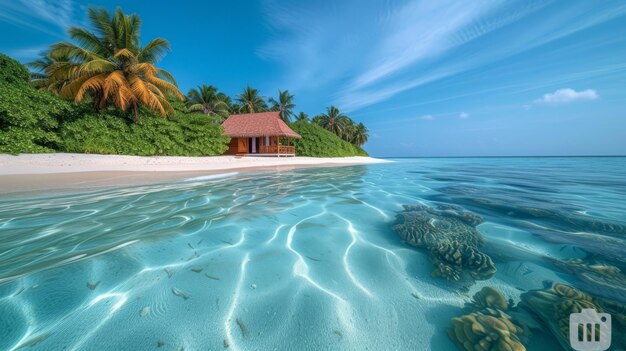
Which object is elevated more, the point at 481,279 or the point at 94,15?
the point at 94,15

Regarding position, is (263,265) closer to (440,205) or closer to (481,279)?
(481,279)

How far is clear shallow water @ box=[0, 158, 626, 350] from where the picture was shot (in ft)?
4.00

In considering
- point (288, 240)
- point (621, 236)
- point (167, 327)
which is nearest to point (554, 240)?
point (621, 236)

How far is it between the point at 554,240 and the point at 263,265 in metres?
3.36

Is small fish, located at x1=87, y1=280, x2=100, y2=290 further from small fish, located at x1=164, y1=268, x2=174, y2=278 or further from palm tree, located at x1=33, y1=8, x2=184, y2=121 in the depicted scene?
palm tree, located at x1=33, y1=8, x2=184, y2=121

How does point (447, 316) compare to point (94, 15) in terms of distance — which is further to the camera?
point (94, 15)

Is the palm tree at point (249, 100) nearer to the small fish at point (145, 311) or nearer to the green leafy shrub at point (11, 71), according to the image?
the green leafy shrub at point (11, 71)

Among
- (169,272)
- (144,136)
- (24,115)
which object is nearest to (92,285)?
(169,272)

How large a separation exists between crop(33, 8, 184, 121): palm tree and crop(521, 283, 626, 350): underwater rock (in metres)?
15.9

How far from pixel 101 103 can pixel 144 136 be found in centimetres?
255

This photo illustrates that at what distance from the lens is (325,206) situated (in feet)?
13.8

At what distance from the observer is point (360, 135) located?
49.1m

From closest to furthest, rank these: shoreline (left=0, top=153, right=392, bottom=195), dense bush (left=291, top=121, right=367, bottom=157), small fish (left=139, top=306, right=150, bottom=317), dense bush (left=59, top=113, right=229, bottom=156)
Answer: small fish (left=139, top=306, right=150, bottom=317) → shoreline (left=0, top=153, right=392, bottom=195) → dense bush (left=59, top=113, right=229, bottom=156) → dense bush (left=291, top=121, right=367, bottom=157)

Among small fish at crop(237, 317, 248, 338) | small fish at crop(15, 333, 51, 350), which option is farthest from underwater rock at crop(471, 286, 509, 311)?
small fish at crop(15, 333, 51, 350)
